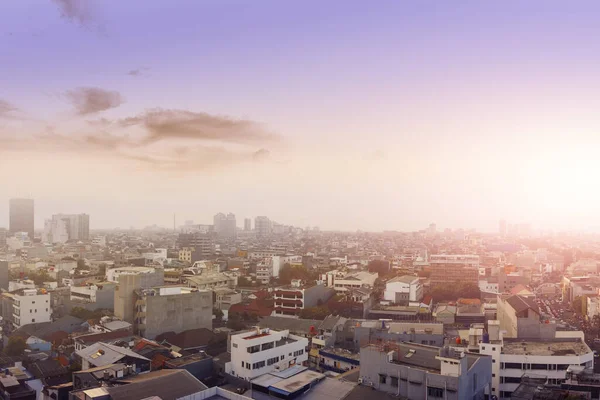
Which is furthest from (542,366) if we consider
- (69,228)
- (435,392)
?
(69,228)

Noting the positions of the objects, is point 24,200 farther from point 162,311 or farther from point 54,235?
point 162,311

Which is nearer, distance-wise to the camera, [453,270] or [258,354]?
[258,354]

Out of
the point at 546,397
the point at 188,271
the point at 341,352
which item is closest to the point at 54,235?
the point at 188,271

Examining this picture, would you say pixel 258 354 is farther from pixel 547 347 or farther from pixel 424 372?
pixel 547 347

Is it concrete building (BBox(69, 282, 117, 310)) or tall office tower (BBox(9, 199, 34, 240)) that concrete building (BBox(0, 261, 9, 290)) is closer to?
concrete building (BBox(69, 282, 117, 310))

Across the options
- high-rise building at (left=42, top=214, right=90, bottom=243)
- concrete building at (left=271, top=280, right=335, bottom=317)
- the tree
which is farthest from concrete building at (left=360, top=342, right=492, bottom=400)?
high-rise building at (left=42, top=214, right=90, bottom=243)

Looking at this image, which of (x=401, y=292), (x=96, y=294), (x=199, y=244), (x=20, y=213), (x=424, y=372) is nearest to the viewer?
(x=424, y=372)
